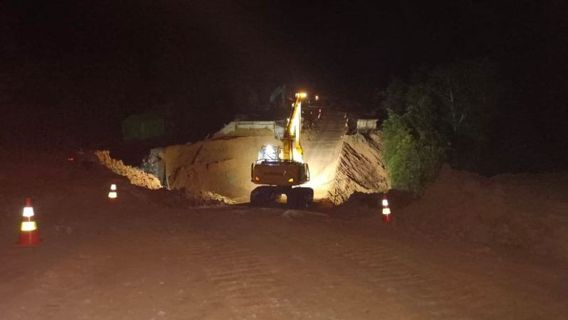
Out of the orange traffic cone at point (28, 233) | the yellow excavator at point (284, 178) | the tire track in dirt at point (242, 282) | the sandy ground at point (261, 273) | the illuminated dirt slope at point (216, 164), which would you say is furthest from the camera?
the illuminated dirt slope at point (216, 164)

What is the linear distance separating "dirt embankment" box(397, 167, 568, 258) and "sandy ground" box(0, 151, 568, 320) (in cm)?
62

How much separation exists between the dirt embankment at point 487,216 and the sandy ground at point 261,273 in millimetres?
617

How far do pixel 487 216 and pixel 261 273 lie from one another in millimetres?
6289

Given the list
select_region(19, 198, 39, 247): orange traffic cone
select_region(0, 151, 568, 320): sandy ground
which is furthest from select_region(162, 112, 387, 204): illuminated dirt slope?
select_region(19, 198, 39, 247): orange traffic cone

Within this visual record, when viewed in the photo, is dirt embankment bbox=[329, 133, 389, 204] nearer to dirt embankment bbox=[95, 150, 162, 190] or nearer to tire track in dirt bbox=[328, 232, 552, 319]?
dirt embankment bbox=[95, 150, 162, 190]

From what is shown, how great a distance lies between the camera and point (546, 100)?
44.1 m

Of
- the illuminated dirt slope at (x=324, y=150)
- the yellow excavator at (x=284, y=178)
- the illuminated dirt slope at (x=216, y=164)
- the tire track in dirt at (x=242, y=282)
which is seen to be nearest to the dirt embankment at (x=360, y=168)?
the illuminated dirt slope at (x=324, y=150)

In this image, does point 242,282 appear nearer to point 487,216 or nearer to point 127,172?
point 487,216

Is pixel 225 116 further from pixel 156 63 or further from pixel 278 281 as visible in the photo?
pixel 278 281

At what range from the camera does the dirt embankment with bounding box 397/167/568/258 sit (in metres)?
11.7

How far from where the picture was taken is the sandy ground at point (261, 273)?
23.7 ft

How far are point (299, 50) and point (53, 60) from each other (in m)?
38.1

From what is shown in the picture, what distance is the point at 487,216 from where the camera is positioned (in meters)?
13.1

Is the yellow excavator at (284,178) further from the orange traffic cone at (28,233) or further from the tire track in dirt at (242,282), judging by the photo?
the orange traffic cone at (28,233)
